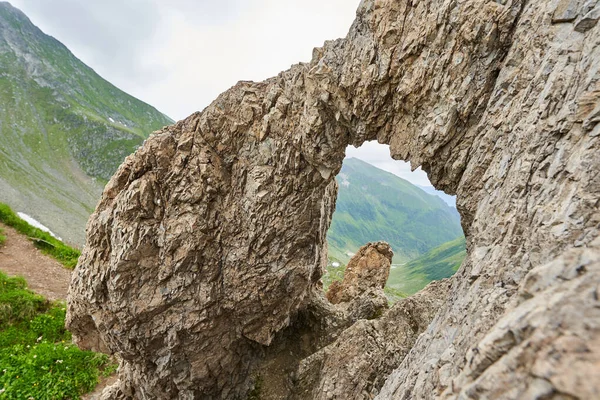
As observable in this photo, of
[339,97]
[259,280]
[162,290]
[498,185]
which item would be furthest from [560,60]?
[162,290]

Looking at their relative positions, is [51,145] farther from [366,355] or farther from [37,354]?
[366,355]

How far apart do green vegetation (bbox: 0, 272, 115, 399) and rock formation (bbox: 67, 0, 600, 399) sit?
4.02m

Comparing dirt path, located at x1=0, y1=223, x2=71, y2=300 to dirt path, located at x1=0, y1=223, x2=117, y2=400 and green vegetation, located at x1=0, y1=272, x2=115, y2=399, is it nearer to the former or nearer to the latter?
dirt path, located at x1=0, y1=223, x2=117, y2=400

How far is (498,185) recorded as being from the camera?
35.3 feet

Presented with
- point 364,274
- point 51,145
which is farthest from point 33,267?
→ point 51,145

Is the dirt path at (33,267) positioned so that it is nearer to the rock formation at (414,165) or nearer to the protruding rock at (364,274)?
the rock formation at (414,165)

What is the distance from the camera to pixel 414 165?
1503 centimetres

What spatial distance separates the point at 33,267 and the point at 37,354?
15701 millimetres

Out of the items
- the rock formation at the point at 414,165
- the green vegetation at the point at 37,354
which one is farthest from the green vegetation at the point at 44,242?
the rock formation at the point at 414,165

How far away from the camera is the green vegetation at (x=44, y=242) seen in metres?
38.1

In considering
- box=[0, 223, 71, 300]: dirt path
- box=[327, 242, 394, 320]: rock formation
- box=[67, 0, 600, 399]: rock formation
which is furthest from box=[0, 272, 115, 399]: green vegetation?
box=[327, 242, 394, 320]: rock formation

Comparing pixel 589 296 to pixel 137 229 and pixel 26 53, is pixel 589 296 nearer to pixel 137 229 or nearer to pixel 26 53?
pixel 137 229

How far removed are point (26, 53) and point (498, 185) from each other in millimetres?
283075

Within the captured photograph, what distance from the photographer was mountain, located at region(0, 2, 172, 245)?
93988mm
